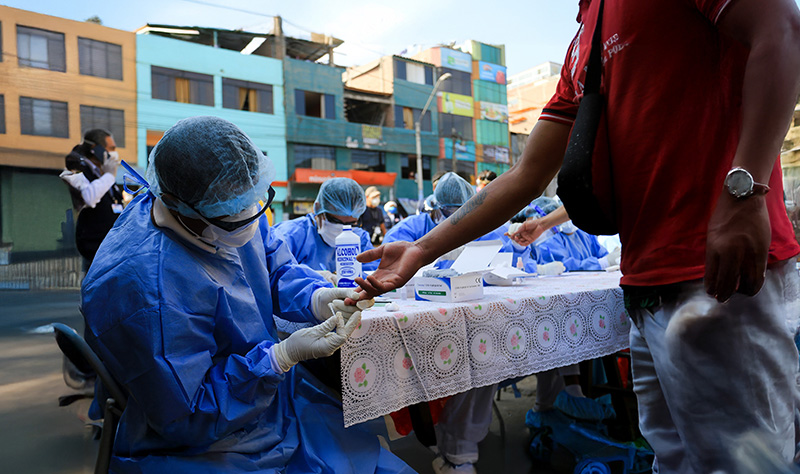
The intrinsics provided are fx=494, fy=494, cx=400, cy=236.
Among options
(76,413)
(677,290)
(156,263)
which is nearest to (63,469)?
Result: (76,413)

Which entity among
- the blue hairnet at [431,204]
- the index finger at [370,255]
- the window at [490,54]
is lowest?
the index finger at [370,255]

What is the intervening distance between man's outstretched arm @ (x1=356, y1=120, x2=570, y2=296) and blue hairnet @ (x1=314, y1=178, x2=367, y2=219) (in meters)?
2.34

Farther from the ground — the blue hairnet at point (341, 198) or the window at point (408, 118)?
the window at point (408, 118)

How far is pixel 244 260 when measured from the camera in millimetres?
1619

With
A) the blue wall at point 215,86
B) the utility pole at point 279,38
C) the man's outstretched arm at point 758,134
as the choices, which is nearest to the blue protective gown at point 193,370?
the man's outstretched arm at point 758,134

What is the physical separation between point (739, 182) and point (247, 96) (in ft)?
65.4

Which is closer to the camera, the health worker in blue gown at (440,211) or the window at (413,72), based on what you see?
the health worker in blue gown at (440,211)

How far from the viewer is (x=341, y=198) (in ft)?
11.7

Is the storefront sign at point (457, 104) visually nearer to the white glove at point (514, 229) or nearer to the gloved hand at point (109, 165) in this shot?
the gloved hand at point (109, 165)

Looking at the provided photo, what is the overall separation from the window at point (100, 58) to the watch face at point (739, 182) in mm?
18678

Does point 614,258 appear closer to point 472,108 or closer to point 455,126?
point 455,126

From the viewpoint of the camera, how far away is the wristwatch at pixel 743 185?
736mm

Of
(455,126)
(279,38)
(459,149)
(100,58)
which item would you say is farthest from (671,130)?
(455,126)

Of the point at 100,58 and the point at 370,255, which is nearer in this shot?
the point at 370,255
